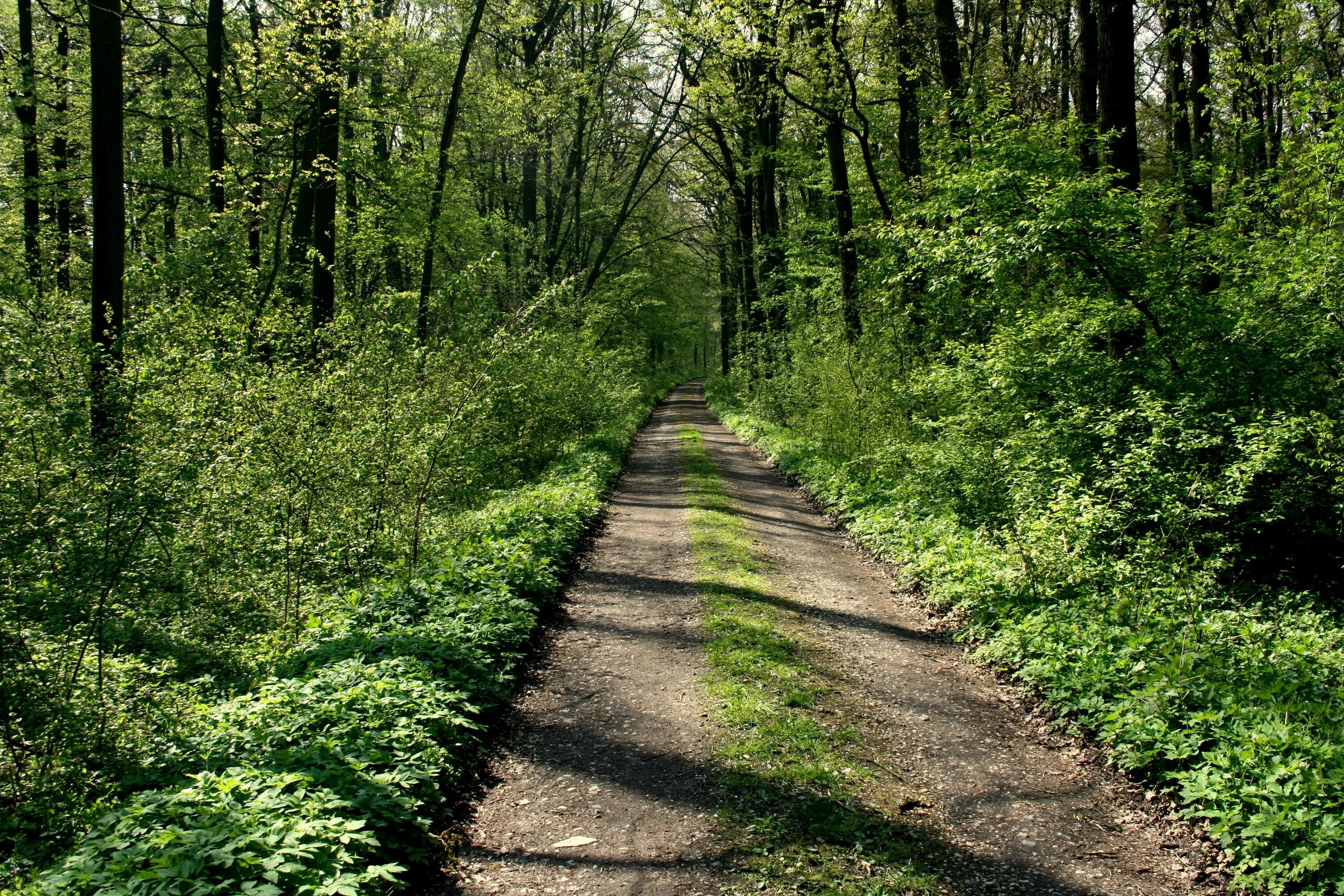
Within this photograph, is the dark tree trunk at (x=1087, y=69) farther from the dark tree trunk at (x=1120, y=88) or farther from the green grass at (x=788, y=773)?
the green grass at (x=788, y=773)

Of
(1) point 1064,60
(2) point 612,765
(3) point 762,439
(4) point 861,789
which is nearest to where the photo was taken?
(4) point 861,789

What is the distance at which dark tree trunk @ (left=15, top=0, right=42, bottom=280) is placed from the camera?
1427cm

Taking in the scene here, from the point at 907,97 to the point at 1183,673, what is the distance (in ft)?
43.0

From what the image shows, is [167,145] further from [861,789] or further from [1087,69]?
[861,789]

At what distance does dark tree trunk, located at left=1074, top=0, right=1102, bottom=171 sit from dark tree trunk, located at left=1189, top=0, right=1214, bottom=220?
134cm

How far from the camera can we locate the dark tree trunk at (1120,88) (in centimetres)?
930

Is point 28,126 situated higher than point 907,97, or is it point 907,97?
point 28,126

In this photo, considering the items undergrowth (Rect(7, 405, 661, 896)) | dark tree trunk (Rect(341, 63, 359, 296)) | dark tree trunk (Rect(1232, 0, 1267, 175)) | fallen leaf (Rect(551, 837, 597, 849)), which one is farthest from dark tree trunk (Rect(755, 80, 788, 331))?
fallen leaf (Rect(551, 837, 597, 849))

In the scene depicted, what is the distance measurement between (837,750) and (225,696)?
4.10 meters

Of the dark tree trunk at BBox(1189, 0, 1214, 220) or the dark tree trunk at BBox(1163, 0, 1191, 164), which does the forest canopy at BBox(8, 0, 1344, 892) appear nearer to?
the dark tree trunk at BBox(1189, 0, 1214, 220)

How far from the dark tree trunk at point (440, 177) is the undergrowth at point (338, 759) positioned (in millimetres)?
9322

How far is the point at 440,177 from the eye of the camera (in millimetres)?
18062

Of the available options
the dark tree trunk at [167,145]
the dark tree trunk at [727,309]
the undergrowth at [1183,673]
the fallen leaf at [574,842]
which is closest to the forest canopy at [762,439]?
the undergrowth at [1183,673]

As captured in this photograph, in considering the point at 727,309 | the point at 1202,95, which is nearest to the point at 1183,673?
the point at 1202,95
